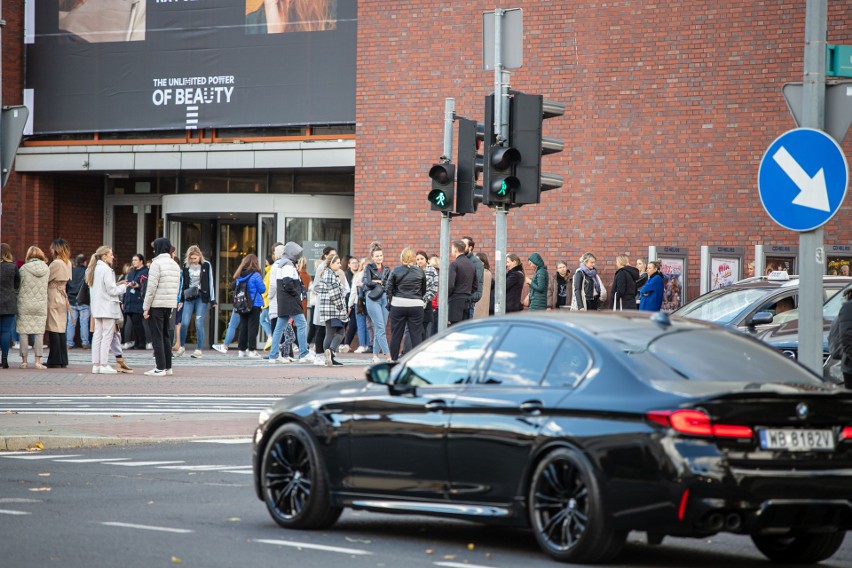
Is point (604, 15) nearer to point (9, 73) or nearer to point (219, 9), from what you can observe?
point (219, 9)

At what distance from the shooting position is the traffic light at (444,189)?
16.0m

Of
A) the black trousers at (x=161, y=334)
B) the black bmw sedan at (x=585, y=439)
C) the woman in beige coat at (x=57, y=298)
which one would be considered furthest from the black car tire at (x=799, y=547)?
the woman in beige coat at (x=57, y=298)

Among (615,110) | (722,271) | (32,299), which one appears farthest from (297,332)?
(722,271)

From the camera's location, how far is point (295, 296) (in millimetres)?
24062

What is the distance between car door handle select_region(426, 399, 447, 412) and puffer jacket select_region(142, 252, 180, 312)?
13.3 m

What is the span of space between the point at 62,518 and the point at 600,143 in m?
19.6

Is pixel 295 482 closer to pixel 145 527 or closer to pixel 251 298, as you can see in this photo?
pixel 145 527

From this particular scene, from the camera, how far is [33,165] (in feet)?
105

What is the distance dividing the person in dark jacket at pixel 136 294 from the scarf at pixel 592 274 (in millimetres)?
7925

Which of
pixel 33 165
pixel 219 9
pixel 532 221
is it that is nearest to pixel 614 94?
pixel 532 221

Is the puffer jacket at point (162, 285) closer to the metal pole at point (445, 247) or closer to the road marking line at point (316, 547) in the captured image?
the metal pole at point (445, 247)

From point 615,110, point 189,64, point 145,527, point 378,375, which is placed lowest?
point 145,527

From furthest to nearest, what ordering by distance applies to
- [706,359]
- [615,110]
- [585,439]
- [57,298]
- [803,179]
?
[615,110] → [57,298] → [803,179] → [706,359] → [585,439]

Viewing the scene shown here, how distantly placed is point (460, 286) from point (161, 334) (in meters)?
4.42
